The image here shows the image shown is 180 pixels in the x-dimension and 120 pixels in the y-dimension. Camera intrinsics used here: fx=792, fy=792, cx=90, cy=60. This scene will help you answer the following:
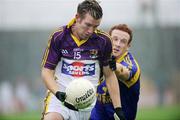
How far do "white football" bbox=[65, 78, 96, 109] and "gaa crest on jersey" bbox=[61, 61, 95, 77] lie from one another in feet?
1.46

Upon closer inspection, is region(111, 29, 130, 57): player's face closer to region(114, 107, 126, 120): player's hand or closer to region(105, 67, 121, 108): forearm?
region(105, 67, 121, 108): forearm

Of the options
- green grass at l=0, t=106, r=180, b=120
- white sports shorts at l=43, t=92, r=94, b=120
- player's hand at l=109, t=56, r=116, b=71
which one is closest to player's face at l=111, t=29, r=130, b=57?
player's hand at l=109, t=56, r=116, b=71

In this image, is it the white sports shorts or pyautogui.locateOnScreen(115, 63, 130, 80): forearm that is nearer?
the white sports shorts

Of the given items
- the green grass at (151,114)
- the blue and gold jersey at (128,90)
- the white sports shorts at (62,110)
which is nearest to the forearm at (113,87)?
the white sports shorts at (62,110)

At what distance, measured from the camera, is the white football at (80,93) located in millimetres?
9234

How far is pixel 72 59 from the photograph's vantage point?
32.2 feet

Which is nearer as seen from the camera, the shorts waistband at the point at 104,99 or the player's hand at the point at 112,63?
the player's hand at the point at 112,63

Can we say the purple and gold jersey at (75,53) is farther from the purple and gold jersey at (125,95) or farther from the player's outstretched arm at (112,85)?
the purple and gold jersey at (125,95)

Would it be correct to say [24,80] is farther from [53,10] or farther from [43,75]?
[43,75]

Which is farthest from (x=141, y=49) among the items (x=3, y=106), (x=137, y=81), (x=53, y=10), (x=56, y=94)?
(x=56, y=94)

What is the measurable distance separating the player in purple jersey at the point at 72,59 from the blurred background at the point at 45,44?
1508 cm

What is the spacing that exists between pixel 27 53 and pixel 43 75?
16.1m

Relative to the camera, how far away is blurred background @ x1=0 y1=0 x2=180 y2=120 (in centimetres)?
2539

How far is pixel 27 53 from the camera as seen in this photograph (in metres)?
25.8
